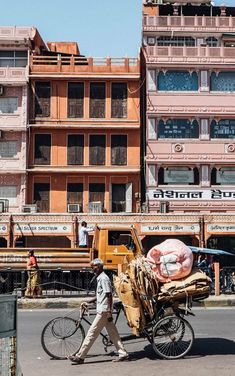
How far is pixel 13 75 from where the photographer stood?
36.0 meters

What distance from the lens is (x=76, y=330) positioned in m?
9.32

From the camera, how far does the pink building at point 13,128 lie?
3538 centimetres

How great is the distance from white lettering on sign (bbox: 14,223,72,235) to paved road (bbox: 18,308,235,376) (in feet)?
60.5

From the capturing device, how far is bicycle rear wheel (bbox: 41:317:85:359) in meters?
9.31

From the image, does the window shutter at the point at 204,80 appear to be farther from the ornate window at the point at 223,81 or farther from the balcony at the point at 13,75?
the balcony at the point at 13,75

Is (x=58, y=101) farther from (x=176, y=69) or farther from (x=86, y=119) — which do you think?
(x=176, y=69)

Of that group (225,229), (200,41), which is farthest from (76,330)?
(200,41)

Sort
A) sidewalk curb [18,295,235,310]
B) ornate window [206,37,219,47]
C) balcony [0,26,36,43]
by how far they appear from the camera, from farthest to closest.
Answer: ornate window [206,37,219,47]
balcony [0,26,36,43]
sidewalk curb [18,295,235,310]

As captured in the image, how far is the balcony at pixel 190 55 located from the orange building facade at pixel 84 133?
1.18 m

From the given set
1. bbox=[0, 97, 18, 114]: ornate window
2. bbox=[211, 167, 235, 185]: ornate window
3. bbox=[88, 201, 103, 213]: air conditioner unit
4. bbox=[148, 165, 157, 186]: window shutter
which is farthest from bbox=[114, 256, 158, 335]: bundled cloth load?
bbox=[0, 97, 18, 114]: ornate window

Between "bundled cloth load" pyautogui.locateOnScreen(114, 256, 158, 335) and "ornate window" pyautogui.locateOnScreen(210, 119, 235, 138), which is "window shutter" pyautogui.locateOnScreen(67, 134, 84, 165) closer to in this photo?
"ornate window" pyautogui.locateOnScreen(210, 119, 235, 138)

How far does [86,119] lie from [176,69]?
20.6ft

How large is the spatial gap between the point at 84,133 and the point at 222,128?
845cm

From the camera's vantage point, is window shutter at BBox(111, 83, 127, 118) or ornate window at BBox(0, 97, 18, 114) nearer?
ornate window at BBox(0, 97, 18, 114)
